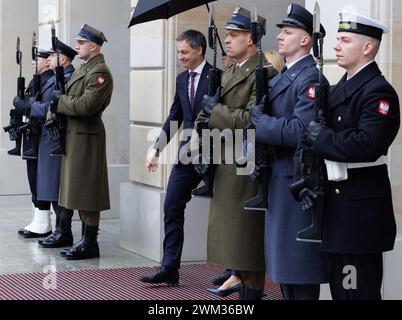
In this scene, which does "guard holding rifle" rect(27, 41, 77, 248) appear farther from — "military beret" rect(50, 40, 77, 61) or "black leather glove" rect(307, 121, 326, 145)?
"black leather glove" rect(307, 121, 326, 145)

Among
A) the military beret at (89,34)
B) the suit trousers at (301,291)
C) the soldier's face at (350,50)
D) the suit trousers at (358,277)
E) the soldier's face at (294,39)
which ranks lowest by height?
the suit trousers at (301,291)

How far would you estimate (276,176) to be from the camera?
5301 millimetres

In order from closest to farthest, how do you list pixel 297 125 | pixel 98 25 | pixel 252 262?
pixel 297 125 < pixel 252 262 < pixel 98 25

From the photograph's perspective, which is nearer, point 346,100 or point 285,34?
point 346,100

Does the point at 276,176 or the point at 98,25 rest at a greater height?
the point at 98,25

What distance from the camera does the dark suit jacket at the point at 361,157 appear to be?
15.1 feet

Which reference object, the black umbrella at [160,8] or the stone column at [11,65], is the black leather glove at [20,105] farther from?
the stone column at [11,65]

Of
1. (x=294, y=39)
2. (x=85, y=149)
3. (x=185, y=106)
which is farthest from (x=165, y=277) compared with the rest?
(x=294, y=39)

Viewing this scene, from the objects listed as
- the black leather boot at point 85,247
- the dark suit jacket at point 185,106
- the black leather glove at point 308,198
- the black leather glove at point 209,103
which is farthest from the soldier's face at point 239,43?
the black leather boot at point 85,247

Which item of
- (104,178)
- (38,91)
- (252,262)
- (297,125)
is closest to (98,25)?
(38,91)

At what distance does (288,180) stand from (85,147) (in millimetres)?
3582

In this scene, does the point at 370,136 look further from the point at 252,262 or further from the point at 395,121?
the point at 252,262

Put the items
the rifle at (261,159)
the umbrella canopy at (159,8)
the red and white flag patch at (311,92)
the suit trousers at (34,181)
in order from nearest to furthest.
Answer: the red and white flag patch at (311,92) → the rifle at (261,159) → the umbrella canopy at (159,8) → the suit trousers at (34,181)
